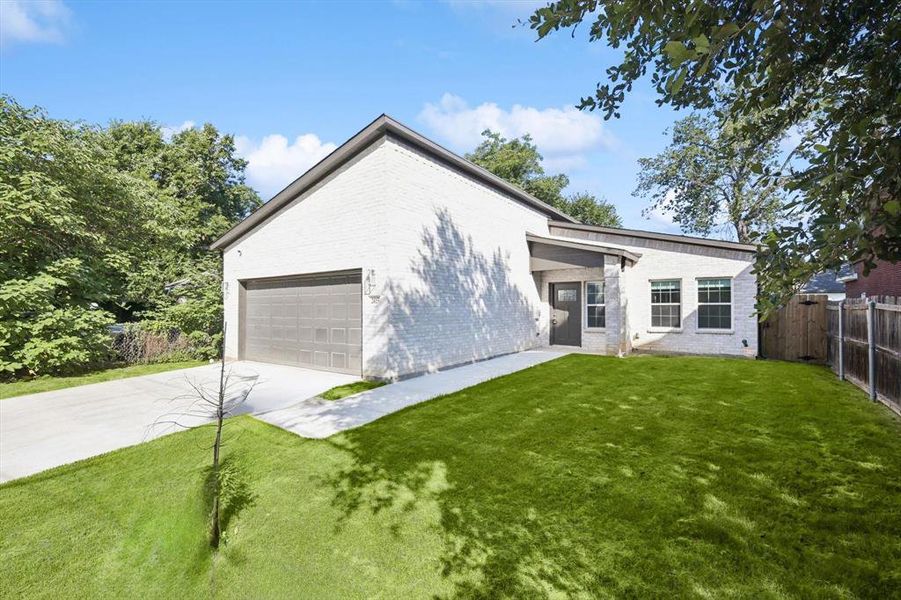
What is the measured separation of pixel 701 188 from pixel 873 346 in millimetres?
22152

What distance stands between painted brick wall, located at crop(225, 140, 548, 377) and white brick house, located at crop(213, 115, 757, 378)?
0.04 m

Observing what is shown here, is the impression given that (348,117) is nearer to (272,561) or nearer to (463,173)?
(463,173)

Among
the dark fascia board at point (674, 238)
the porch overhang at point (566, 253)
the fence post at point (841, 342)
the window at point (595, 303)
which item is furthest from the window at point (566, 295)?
the fence post at point (841, 342)

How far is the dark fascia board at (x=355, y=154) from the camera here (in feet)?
28.3

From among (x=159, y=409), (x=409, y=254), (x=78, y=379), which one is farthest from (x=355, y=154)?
(x=78, y=379)

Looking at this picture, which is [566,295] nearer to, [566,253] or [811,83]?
[566,253]

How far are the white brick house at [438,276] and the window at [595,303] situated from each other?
4 centimetres

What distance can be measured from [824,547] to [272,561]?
4.04 metres

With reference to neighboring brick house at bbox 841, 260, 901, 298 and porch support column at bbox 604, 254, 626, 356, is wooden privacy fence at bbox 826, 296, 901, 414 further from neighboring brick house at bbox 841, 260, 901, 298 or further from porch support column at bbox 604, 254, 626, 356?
porch support column at bbox 604, 254, 626, 356

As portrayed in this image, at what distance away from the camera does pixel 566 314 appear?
45.2 feet

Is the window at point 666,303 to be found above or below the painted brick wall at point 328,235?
below

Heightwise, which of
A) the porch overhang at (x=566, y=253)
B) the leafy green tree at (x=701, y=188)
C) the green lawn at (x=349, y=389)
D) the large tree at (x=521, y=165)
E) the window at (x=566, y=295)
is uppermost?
the large tree at (x=521, y=165)

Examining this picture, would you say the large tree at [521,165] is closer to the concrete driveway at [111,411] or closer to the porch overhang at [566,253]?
the porch overhang at [566,253]

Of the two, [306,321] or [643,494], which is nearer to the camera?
[643,494]
